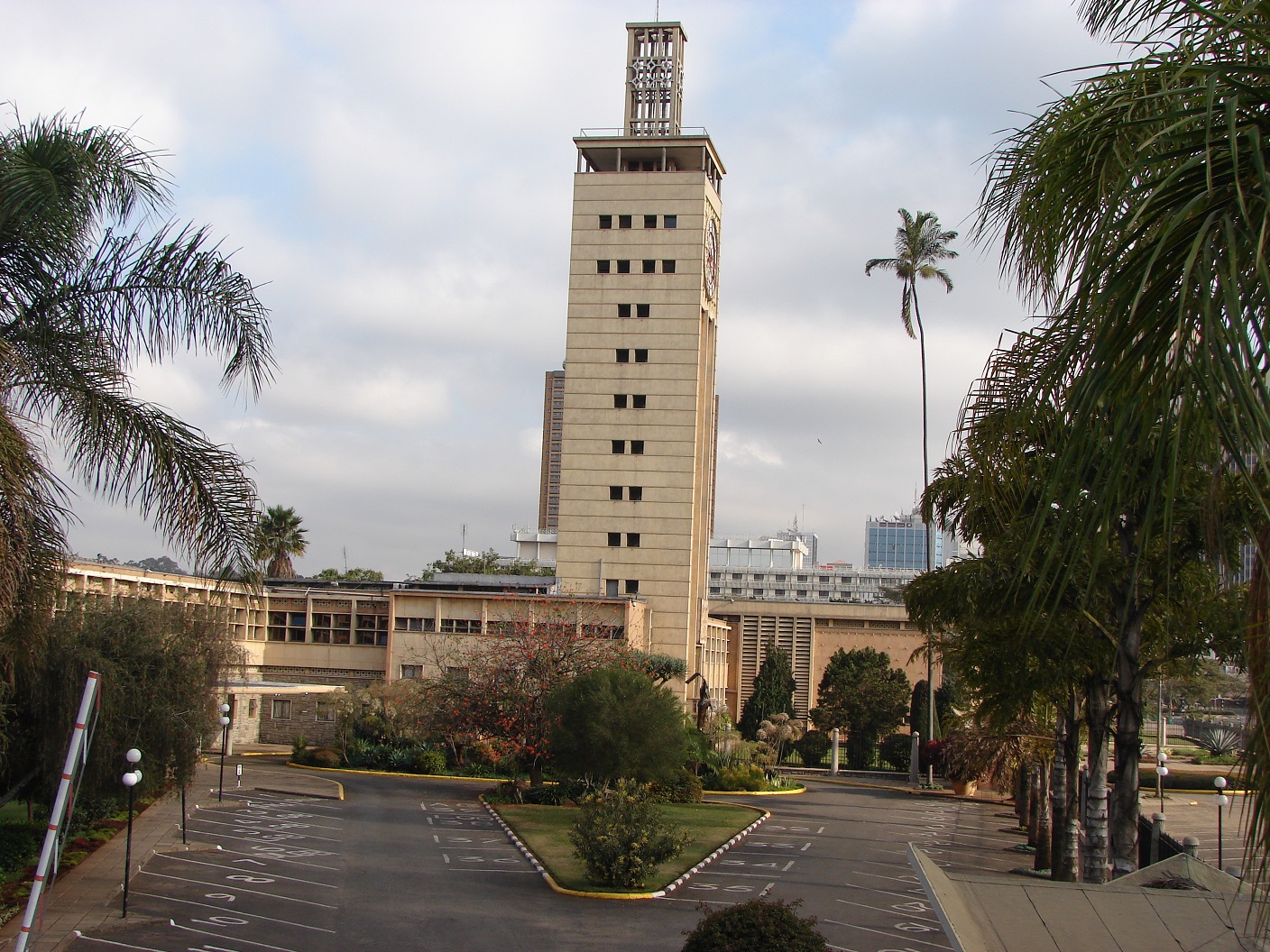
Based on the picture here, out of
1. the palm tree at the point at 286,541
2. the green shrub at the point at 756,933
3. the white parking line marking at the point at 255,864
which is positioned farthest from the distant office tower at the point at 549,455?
the green shrub at the point at 756,933

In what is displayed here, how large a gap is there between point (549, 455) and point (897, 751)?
122 meters

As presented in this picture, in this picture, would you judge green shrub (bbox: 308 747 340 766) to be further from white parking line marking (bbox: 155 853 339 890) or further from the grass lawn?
white parking line marking (bbox: 155 853 339 890)

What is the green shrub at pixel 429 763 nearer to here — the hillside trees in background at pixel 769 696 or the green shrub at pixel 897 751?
the hillside trees in background at pixel 769 696

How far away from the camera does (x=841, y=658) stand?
63938 millimetres

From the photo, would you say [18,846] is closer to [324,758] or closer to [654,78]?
[324,758]

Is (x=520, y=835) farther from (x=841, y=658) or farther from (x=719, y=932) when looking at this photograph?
(x=841, y=658)

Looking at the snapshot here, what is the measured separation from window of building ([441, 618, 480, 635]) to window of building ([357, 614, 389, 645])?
419cm

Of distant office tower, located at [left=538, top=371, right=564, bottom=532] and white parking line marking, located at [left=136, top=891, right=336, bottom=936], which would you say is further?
distant office tower, located at [left=538, top=371, right=564, bottom=532]

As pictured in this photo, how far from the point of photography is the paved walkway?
19484 mm

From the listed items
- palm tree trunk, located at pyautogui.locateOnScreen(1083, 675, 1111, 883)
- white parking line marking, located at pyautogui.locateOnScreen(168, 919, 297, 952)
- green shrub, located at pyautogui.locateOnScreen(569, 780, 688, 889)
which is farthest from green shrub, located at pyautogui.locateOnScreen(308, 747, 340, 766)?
palm tree trunk, located at pyautogui.locateOnScreen(1083, 675, 1111, 883)

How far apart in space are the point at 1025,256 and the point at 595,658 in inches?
1453

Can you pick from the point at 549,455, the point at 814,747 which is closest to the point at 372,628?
the point at 814,747

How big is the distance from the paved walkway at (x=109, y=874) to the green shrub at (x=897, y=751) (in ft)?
91.0

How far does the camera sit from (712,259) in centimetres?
6362
